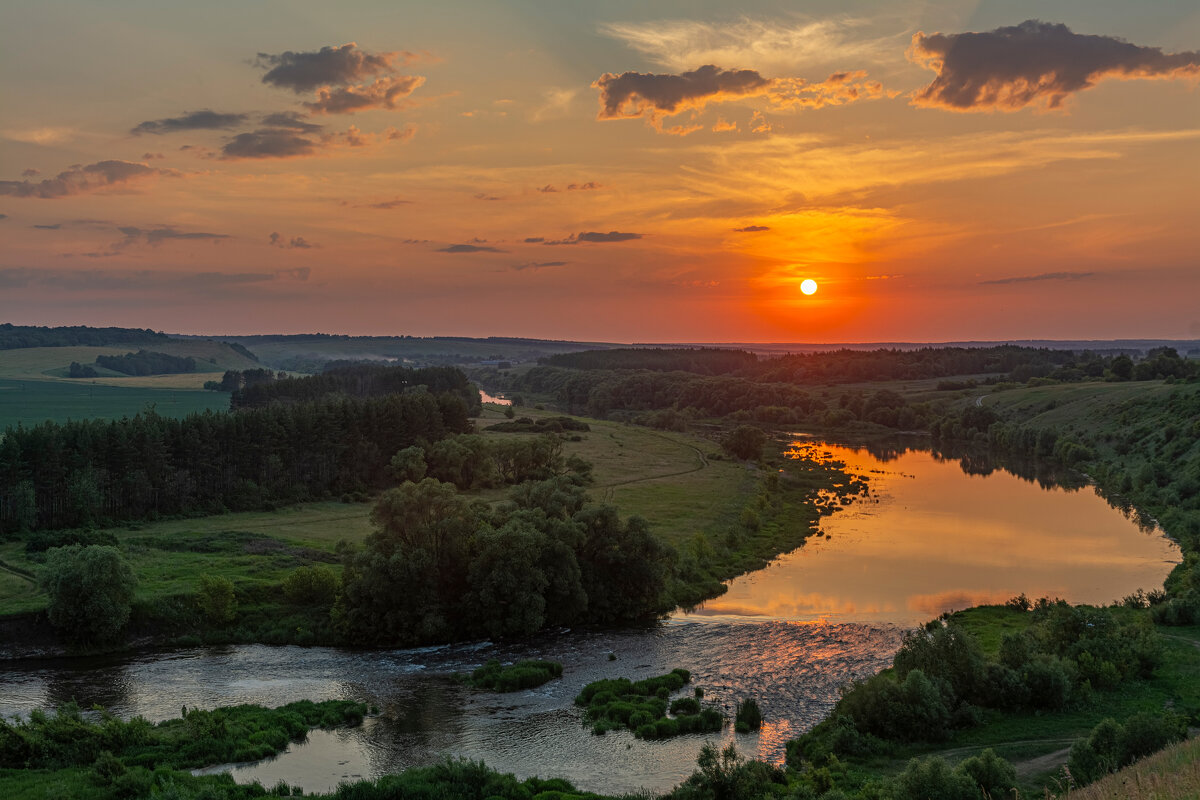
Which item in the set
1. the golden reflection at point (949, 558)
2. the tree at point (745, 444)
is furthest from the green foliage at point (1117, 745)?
the tree at point (745, 444)

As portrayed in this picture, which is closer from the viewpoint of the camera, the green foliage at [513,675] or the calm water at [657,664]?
the calm water at [657,664]

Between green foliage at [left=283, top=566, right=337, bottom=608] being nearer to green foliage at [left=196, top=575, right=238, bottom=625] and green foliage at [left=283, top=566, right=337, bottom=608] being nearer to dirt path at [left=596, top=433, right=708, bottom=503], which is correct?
green foliage at [left=196, top=575, right=238, bottom=625]

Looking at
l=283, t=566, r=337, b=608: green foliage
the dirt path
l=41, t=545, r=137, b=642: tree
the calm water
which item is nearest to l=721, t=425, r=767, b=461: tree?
the dirt path

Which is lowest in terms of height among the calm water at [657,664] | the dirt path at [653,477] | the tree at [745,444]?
the calm water at [657,664]

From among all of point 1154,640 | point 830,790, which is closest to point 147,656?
point 830,790

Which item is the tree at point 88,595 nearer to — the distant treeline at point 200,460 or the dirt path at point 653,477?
the distant treeline at point 200,460
